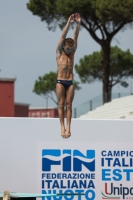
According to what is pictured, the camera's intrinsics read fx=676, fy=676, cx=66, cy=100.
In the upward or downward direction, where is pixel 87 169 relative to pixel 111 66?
downward

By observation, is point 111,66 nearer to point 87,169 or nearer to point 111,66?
point 111,66

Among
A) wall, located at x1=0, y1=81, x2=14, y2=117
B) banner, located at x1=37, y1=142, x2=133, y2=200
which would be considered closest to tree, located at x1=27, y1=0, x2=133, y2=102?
wall, located at x1=0, y1=81, x2=14, y2=117

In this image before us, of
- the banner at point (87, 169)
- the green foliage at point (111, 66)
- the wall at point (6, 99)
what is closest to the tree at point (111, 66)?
the green foliage at point (111, 66)

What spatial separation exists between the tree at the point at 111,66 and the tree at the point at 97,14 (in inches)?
268

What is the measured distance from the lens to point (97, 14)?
2702 cm

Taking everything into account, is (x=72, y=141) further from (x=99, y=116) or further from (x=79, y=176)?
(x=99, y=116)

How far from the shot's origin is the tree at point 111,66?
37.7 meters

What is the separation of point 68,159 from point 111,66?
28274 millimetres

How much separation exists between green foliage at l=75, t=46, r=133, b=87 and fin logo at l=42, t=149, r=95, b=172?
2715 centimetres

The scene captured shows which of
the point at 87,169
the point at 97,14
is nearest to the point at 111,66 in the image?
the point at 97,14

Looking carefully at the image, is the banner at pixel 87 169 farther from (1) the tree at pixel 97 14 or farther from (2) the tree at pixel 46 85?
(2) the tree at pixel 46 85

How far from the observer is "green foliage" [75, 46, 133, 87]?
3769 centimetres

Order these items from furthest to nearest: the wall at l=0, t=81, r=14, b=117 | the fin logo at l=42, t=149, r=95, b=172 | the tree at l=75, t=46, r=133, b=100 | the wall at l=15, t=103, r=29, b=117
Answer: the wall at l=15, t=103, r=29, b=117 < the tree at l=75, t=46, r=133, b=100 < the wall at l=0, t=81, r=14, b=117 < the fin logo at l=42, t=149, r=95, b=172

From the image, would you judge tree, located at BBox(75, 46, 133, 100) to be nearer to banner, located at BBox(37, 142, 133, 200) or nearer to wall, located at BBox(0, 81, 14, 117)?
wall, located at BBox(0, 81, 14, 117)
